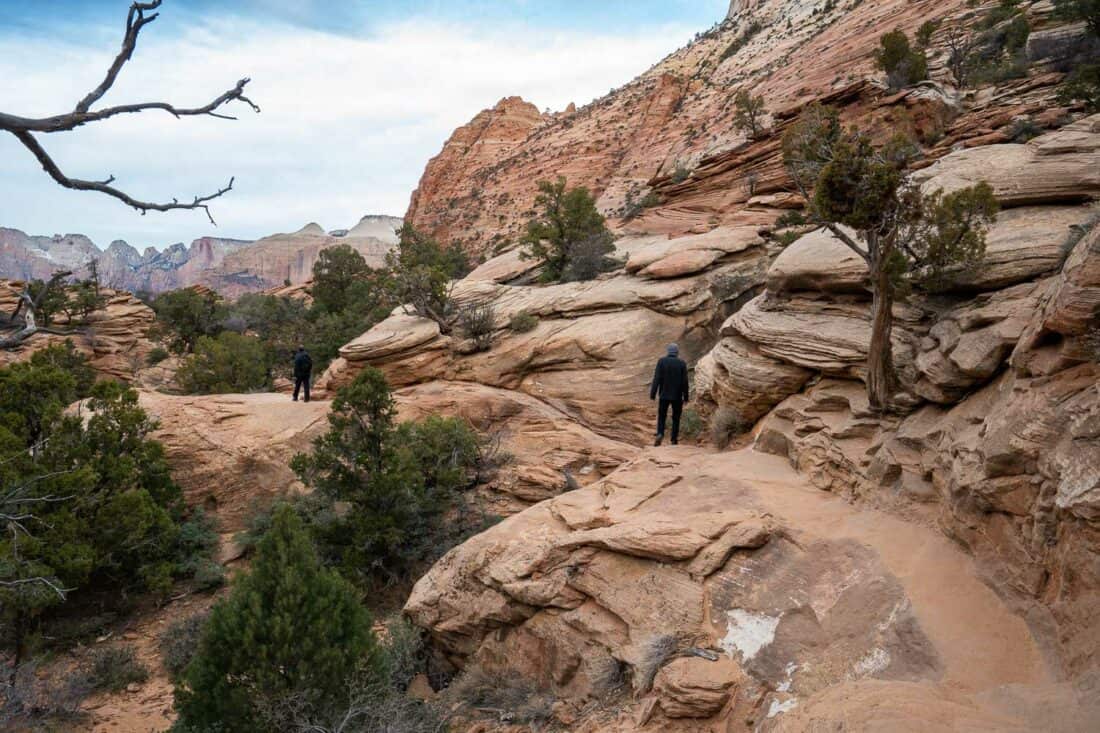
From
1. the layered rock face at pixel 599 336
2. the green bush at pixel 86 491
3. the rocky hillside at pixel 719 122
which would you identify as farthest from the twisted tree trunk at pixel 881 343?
the green bush at pixel 86 491

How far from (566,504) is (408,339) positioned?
34.1 ft

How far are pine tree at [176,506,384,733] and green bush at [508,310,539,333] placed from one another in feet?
34.9

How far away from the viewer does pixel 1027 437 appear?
5.16m

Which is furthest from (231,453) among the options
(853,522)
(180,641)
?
(853,522)

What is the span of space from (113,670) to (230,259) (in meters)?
125

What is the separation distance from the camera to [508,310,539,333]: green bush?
17.7 meters

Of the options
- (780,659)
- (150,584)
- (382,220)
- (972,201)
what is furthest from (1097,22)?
(382,220)

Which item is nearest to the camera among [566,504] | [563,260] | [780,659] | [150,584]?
[780,659]

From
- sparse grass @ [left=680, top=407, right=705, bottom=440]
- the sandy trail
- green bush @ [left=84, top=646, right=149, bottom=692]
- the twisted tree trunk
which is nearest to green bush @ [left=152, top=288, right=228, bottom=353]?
green bush @ [left=84, top=646, right=149, bottom=692]

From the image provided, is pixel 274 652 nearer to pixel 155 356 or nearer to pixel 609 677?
pixel 609 677

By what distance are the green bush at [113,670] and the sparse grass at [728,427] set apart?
422 inches

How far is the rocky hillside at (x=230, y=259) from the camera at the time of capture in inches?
4424

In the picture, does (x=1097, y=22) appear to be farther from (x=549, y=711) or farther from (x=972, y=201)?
(x=549, y=711)

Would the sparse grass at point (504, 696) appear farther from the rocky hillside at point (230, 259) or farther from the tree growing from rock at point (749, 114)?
the rocky hillside at point (230, 259)
